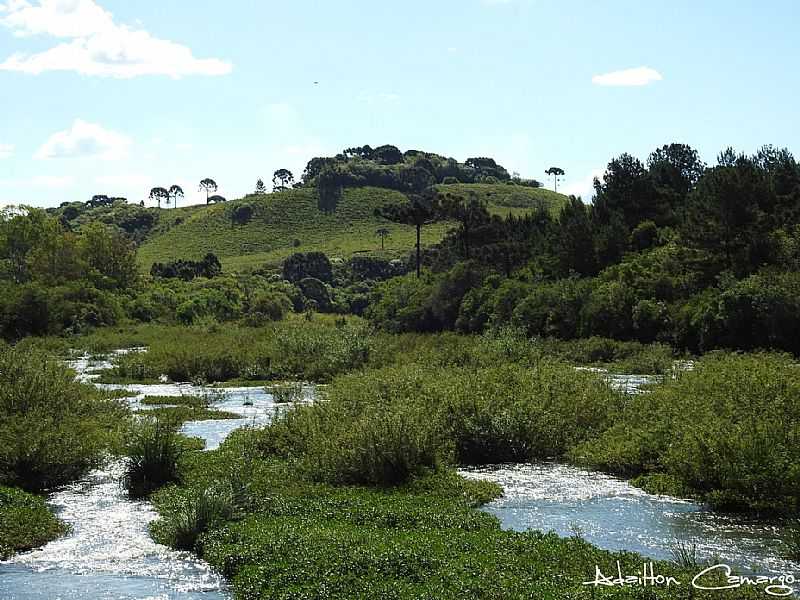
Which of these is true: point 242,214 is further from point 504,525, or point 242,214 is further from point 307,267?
point 504,525

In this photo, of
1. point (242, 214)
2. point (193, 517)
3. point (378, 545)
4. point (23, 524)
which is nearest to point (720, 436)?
point (378, 545)

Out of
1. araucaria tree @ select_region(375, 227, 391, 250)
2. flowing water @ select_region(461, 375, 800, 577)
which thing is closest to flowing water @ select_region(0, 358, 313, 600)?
flowing water @ select_region(461, 375, 800, 577)

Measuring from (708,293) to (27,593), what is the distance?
51.8 m

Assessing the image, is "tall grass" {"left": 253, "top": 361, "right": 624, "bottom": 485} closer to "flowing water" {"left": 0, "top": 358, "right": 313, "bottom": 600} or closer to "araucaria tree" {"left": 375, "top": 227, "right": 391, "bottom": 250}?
"flowing water" {"left": 0, "top": 358, "right": 313, "bottom": 600}

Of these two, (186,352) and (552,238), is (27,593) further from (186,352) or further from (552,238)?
(552,238)

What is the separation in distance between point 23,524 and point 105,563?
2.52 m

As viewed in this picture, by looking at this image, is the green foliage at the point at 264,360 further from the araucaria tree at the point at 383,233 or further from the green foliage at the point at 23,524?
the araucaria tree at the point at 383,233

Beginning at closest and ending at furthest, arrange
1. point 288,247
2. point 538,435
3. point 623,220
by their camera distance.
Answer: point 538,435 < point 623,220 < point 288,247

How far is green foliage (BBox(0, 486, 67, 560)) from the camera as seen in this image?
16630mm

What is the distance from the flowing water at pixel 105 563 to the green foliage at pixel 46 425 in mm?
666

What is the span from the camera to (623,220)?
83.2m

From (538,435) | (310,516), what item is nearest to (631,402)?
(538,435)

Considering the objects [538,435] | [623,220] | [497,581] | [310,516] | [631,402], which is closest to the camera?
[497,581]

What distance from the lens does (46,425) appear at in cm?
2217
